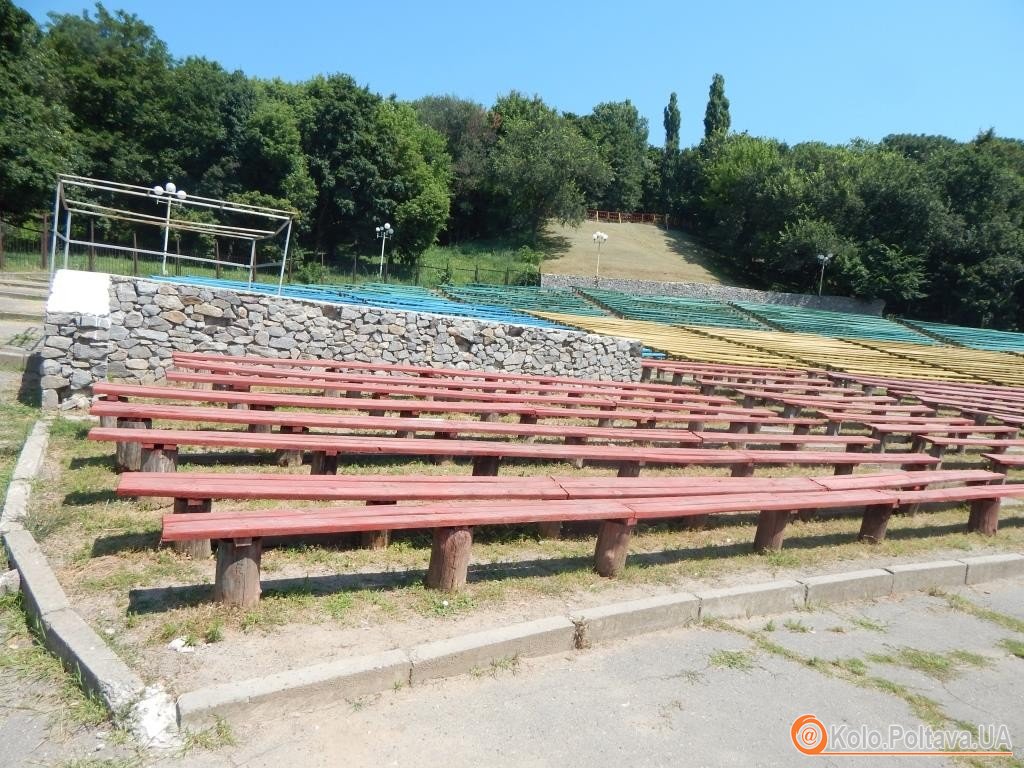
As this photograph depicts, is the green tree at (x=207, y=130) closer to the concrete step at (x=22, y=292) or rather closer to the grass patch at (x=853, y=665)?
the concrete step at (x=22, y=292)

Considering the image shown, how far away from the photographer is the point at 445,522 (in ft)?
12.1

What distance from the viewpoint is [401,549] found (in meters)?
4.54

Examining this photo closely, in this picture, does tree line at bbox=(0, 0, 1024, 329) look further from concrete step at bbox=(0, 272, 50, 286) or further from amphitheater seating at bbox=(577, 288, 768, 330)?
amphitheater seating at bbox=(577, 288, 768, 330)

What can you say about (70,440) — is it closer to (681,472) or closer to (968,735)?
(681,472)

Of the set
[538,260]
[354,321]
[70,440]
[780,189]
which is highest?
[780,189]

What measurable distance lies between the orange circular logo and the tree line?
30341 millimetres

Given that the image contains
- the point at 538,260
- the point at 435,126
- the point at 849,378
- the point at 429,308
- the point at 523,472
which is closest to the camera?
the point at 523,472

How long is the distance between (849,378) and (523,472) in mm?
9137

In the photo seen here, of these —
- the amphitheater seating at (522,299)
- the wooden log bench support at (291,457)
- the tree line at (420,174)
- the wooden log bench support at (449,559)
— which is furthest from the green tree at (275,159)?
the wooden log bench support at (449,559)

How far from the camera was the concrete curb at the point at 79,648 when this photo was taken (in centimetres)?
260

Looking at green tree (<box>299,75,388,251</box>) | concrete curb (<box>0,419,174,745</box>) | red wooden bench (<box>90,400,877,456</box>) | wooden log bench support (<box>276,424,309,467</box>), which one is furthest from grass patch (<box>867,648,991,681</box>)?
green tree (<box>299,75,388,251</box>)

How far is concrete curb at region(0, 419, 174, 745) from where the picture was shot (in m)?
2.60

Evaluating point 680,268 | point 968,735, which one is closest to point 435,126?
point 680,268

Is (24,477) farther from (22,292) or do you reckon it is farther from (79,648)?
(22,292)
